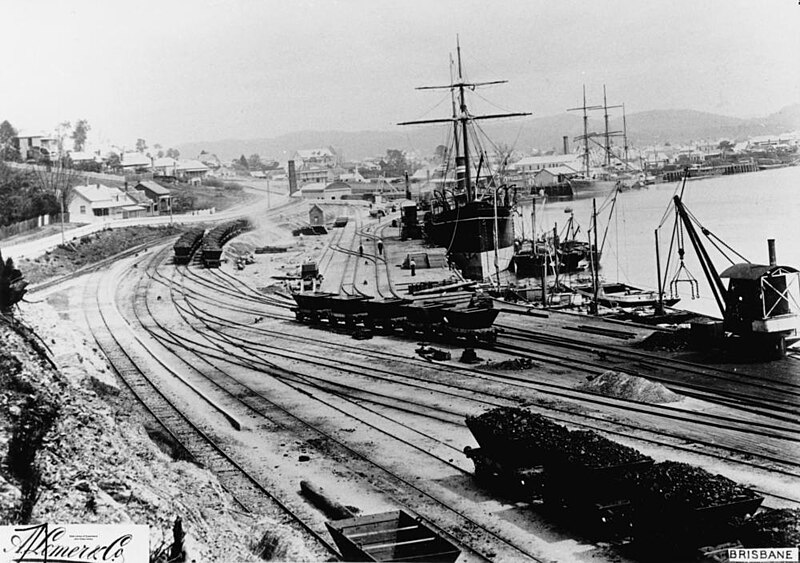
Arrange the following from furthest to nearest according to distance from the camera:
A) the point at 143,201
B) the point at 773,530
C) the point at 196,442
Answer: the point at 143,201 < the point at 196,442 < the point at 773,530

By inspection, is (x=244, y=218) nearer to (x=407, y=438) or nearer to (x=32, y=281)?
(x=32, y=281)

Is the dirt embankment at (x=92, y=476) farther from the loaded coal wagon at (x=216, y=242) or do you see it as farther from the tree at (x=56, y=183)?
the tree at (x=56, y=183)

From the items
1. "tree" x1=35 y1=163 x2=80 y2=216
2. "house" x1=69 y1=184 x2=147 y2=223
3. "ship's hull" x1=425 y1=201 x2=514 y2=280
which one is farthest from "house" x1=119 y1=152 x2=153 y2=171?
"ship's hull" x1=425 y1=201 x2=514 y2=280

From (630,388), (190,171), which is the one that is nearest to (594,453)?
(630,388)

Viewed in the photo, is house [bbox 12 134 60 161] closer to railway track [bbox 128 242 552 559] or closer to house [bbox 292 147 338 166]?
railway track [bbox 128 242 552 559]

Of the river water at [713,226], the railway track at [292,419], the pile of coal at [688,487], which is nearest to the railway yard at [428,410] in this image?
the railway track at [292,419]

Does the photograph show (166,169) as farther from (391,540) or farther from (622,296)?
(391,540)
